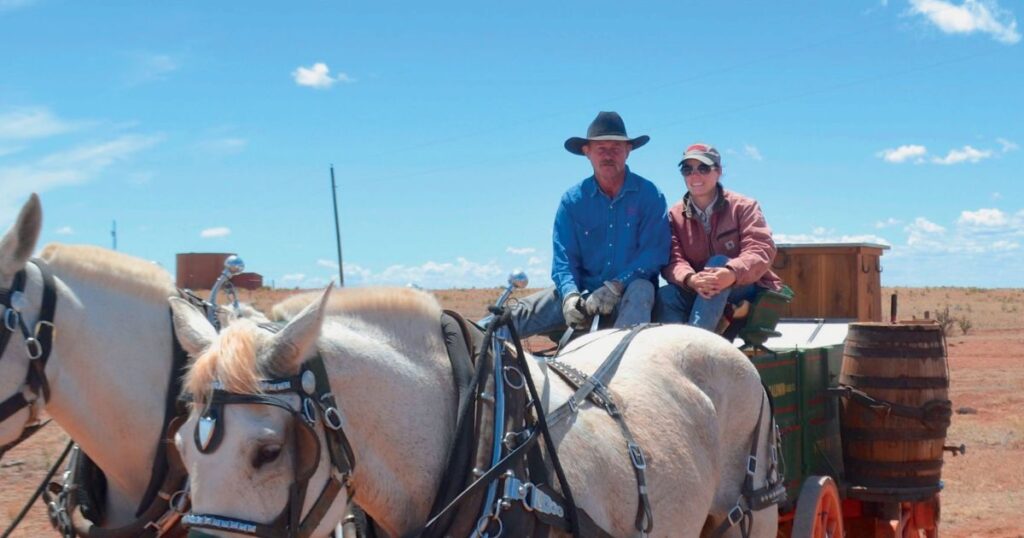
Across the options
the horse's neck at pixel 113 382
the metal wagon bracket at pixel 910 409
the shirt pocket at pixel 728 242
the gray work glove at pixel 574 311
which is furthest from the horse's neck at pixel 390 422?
the metal wagon bracket at pixel 910 409

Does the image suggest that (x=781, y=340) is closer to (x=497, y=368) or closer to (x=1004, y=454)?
(x=497, y=368)

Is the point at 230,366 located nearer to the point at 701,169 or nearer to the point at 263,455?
the point at 263,455

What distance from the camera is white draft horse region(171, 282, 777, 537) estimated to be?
255 cm

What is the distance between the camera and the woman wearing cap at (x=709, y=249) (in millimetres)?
5297

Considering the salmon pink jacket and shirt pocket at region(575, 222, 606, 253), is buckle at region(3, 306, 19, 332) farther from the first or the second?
the salmon pink jacket

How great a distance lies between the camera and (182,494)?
3.50 meters

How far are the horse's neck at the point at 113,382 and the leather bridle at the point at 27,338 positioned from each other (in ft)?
0.19

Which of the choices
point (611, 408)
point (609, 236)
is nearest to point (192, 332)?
point (611, 408)

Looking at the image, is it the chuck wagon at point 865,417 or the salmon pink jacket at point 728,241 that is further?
the chuck wagon at point 865,417

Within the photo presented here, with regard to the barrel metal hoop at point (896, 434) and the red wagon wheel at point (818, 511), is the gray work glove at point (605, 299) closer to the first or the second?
the red wagon wheel at point (818, 511)

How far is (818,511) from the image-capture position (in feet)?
16.6

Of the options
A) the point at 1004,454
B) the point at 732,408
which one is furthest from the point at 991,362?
the point at 732,408

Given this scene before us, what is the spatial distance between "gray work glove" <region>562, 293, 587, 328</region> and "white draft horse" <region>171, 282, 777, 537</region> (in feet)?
2.54

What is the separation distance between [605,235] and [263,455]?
3.28 m
